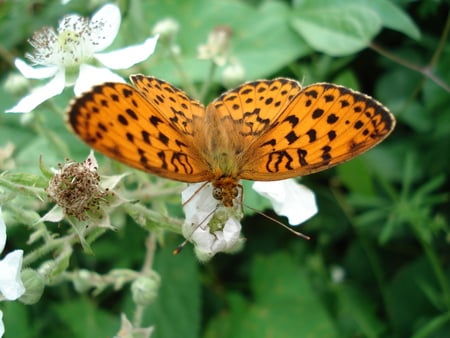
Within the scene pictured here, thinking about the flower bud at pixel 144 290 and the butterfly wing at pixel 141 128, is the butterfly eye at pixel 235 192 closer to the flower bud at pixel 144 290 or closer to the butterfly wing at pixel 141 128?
the butterfly wing at pixel 141 128

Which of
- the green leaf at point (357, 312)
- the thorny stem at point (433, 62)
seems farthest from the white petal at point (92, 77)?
the green leaf at point (357, 312)

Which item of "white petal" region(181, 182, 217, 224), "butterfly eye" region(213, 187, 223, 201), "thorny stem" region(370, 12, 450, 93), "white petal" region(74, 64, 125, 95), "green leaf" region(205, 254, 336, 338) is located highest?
"white petal" region(74, 64, 125, 95)

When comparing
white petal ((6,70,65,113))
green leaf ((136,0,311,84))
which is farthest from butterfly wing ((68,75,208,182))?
green leaf ((136,0,311,84))

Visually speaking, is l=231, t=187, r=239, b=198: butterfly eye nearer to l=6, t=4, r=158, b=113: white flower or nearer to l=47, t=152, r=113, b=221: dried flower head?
l=47, t=152, r=113, b=221: dried flower head

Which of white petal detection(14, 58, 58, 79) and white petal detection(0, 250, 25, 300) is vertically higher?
white petal detection(14, 58, 58, 79)

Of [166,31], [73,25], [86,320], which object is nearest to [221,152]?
[73,25]

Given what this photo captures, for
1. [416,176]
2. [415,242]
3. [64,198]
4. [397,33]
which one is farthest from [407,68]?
[64,198]

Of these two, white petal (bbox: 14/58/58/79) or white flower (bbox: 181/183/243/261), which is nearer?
white flower (bbox: 181/183/243/261)
